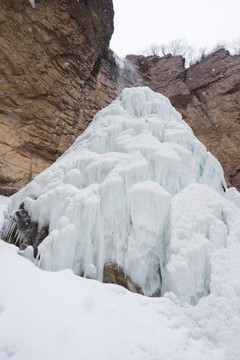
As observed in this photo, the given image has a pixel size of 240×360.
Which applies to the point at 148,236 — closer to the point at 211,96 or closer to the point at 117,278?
the point at 117,278

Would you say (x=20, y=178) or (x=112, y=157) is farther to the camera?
(x=20, y=178)

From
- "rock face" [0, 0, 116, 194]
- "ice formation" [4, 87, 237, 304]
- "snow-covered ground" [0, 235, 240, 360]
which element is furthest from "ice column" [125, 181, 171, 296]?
"rock face" [0, 0, 116, 194]

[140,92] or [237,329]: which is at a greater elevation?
[140,92]

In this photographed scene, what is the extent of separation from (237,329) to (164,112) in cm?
418

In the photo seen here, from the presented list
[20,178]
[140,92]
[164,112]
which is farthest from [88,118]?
[164,112]

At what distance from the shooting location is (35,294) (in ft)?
5.99

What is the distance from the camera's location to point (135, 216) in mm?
2791

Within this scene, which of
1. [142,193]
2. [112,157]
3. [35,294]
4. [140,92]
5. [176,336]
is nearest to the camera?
[176,336]

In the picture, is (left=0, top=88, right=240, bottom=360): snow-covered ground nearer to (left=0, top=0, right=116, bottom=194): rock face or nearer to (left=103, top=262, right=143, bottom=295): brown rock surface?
(left=103, top=262, right=143, bottom=295): brown rock surface

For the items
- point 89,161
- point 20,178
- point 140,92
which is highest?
point 140,92

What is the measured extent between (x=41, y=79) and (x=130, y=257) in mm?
8104

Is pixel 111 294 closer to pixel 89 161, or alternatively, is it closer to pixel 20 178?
pixel 89 161

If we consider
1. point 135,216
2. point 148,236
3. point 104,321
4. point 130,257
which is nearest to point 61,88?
point 135,216

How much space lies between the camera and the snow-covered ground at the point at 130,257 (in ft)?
5.10
